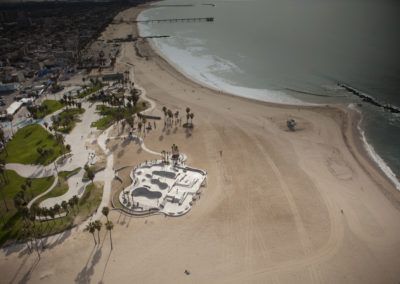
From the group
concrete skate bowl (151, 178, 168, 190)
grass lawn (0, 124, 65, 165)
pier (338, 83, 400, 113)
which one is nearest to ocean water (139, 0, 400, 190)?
pier (338, 83, 400, 113)

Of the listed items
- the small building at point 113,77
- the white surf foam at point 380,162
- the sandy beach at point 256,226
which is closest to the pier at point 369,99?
the white surf foam at point 380,162

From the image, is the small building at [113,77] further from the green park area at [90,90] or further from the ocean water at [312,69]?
the ocean water at [312,69]

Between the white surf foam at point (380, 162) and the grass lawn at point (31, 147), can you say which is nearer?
the white surf foam at point (380, 162)

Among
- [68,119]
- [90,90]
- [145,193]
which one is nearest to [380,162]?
[145,193]

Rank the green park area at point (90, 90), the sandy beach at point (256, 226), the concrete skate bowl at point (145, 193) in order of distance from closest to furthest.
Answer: the sandy beach at point (256, 226) < the concrete skate bowl at point (145, 193) < the green park area at point (90, 90)

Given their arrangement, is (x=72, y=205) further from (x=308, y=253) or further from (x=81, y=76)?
(x=81, y=76)

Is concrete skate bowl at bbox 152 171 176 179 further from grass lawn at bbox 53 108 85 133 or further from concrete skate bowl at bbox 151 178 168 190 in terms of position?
grass lawn at bbox 53 108 85 133

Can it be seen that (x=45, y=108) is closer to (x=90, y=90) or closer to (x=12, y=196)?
(x=90, y=90)
